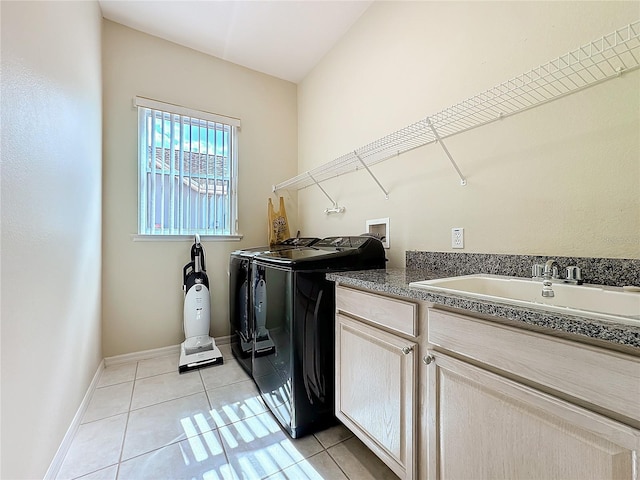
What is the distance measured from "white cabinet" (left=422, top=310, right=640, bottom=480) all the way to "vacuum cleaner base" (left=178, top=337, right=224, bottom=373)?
5.95ft

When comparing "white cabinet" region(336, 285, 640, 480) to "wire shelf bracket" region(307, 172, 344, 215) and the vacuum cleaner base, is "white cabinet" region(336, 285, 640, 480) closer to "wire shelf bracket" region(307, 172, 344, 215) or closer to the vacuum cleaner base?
"wire shelf bracket" region(307, 172, 344, 215)

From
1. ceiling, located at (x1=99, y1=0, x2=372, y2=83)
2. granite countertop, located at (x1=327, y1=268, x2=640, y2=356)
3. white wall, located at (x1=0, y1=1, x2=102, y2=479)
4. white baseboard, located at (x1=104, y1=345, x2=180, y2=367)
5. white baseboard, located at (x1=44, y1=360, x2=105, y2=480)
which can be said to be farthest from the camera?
white baseboard, located at (x1=104, y1=345, x2=180, y2=367)

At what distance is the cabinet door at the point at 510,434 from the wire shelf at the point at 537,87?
3.11ft

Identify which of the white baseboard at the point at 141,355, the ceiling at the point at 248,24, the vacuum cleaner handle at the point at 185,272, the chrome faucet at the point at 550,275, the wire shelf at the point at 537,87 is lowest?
the white baseboard at the point at 141,355

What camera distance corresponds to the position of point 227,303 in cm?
266

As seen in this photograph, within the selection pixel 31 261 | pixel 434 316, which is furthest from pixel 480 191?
pixel 31 261

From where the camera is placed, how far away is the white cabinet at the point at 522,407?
0.53m

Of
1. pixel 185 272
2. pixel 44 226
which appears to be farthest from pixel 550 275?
pixel 185 272

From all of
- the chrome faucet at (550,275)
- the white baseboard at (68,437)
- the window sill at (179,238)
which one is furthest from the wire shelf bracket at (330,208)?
the white baseboard at (68,437)

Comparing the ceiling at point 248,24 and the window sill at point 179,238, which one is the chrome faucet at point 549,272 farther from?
the window sill at point 179,238

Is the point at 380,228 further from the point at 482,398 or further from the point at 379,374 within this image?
the point at 482,398

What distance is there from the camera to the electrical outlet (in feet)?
4.62

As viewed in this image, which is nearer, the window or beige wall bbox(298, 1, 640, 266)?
beige wall bbox(298, 1, 640, 266)

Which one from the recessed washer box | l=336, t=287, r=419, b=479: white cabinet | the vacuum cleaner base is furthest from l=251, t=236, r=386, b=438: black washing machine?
the vacuum cleaner base
